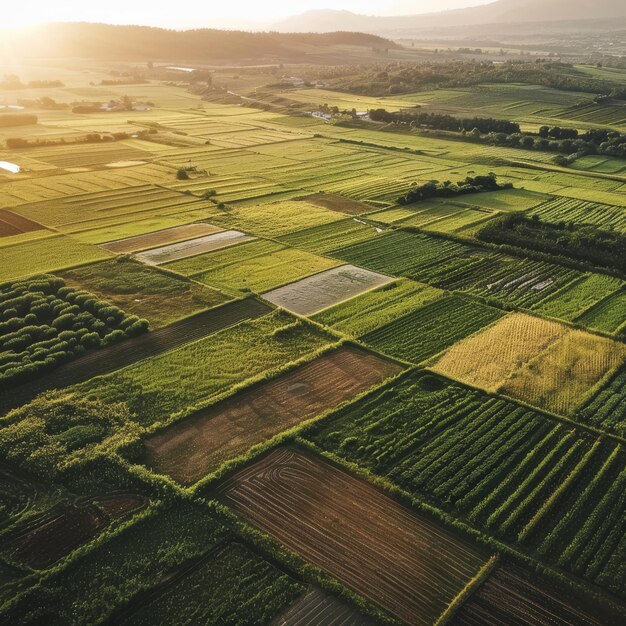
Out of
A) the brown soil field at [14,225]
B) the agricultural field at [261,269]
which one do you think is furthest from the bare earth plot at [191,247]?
the brown soil field at [14,225]

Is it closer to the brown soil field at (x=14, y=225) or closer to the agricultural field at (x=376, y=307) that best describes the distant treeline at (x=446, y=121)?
the agricultural field at (x=376, y=307)

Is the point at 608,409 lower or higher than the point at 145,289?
lower

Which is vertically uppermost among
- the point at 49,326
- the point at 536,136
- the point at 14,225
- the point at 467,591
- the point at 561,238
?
the point at 536,136

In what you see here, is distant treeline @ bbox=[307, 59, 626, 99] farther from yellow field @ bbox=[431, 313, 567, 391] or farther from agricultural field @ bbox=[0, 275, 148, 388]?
agricultural field @ bbox=[0, 275, 148, 388]

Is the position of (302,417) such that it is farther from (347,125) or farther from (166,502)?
(347,125)

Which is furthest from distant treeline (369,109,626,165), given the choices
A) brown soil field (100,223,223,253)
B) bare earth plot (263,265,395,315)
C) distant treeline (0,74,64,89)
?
distant treeline (0,74,64,89)

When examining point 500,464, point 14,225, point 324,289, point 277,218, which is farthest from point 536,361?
point 14,225

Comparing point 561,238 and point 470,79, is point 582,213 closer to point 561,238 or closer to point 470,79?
point 561,238
